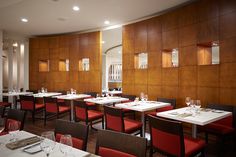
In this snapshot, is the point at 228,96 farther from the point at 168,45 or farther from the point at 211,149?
the point at 168,45

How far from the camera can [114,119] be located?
3.28 metres

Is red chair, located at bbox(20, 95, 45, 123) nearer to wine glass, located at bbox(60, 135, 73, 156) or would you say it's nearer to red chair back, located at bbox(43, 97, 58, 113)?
red chair back, located at bbox(43, 97, 58, 113)

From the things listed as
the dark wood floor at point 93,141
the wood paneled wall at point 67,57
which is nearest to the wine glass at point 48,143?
the dark wood floor at point 93,141

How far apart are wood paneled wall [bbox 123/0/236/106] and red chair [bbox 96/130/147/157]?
3.29m

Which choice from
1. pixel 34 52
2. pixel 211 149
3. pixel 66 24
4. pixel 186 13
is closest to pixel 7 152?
pixel 211 149

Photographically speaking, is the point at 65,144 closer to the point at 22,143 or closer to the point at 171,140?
the point at 22,143

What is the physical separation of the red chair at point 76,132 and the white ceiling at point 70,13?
136 inches

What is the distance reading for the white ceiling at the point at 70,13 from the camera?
4.80m

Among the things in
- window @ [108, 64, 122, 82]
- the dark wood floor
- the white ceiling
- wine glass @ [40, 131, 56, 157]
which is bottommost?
the dark wood floor

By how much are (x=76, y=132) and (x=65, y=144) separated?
40 cm

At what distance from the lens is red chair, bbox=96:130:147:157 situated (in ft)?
5.03

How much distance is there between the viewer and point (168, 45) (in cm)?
524

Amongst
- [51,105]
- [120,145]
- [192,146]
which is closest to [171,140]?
[192,146]

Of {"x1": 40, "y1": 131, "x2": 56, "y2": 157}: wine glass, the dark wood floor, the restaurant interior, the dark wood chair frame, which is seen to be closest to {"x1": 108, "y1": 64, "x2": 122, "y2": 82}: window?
the restaurant interior
